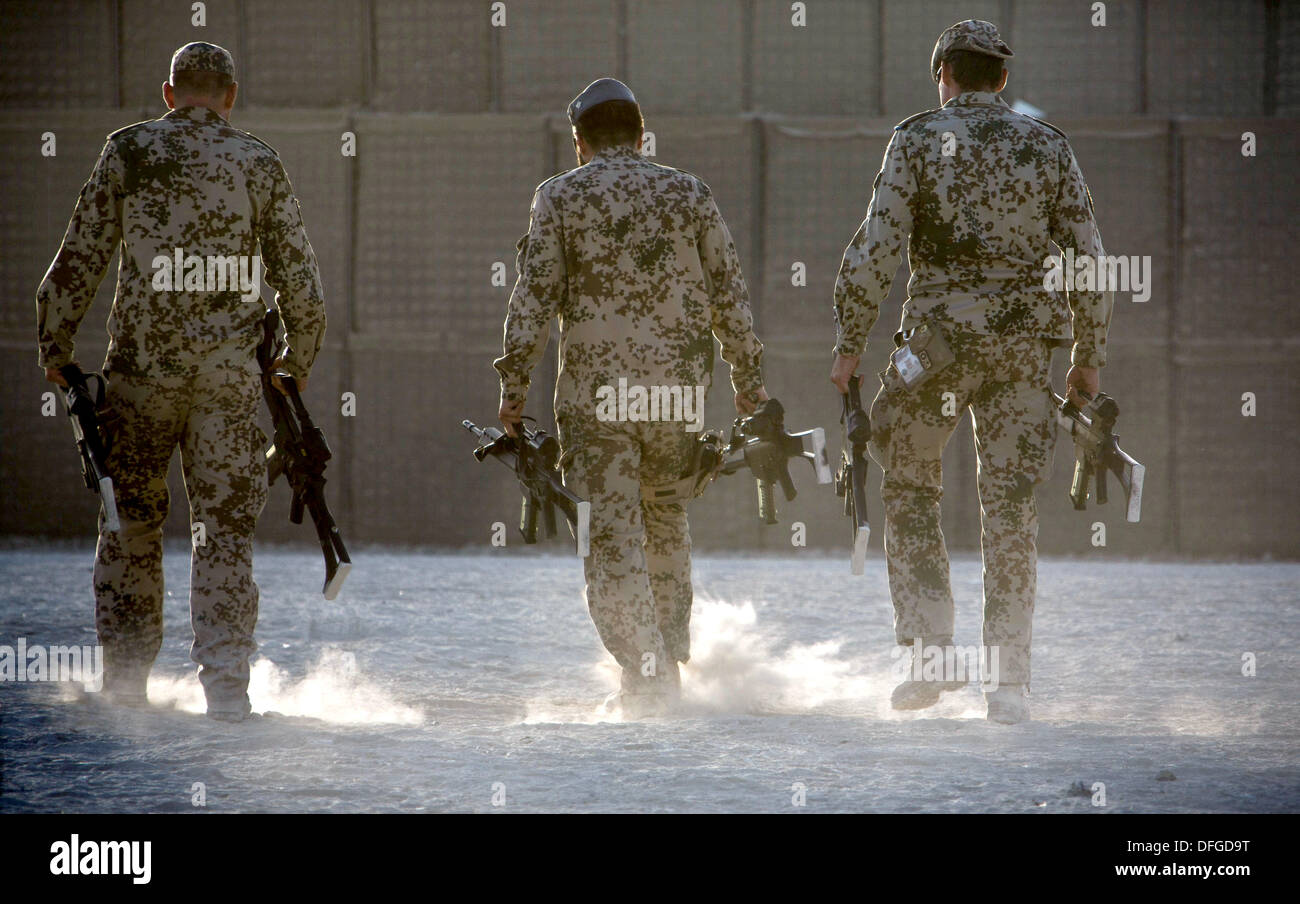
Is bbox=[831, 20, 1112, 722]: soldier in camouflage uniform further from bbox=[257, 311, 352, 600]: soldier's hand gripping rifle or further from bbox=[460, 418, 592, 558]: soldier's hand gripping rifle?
bbox=[257, 311, 352, 600]: soldier's hand gripping rifle

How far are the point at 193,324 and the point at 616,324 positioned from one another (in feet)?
3.97

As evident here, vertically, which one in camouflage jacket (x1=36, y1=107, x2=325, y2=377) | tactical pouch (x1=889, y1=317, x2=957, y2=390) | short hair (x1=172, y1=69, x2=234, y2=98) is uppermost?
short hair (x1=172, y1=69, x2=234, y2=98)

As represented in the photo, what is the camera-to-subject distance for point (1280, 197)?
8719mm

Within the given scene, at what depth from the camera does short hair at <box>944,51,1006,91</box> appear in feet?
15.1

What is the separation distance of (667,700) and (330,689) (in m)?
1.27

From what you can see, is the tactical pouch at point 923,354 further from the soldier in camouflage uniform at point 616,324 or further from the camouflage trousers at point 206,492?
the camouflage trousers at point 206,492

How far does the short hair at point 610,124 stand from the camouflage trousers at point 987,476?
3.56 feet

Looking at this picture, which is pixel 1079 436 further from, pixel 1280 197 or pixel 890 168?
pixel 1280 197

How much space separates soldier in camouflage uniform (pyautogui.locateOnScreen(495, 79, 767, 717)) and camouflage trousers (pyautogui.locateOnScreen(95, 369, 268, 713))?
0.77 m

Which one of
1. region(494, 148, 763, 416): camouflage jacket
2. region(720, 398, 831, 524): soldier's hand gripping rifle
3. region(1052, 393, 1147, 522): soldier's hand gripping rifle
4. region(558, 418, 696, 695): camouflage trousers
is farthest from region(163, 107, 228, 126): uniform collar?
region(1052, 393, 1147, 522): soldier's hand gripping rifle

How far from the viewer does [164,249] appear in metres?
4.48

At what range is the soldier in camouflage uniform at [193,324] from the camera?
14.7ft

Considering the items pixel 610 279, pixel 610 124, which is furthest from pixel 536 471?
pixel 610 124
